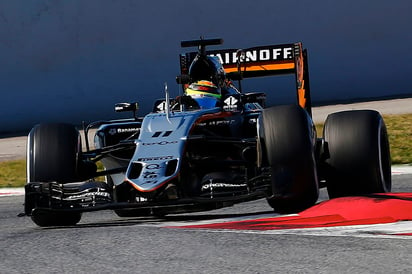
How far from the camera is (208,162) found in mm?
7184

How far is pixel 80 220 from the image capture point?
806 centimetres

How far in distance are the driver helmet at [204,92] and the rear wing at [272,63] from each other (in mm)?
1128

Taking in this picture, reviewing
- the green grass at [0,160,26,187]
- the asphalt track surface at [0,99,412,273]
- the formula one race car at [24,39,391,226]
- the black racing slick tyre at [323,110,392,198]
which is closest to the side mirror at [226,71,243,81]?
the formula one race car at [24,39,391,226]

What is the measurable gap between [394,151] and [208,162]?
18.6ft

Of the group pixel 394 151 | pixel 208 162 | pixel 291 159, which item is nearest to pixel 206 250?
pixel 291 159

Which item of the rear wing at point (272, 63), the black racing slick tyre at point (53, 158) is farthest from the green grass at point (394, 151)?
the black racing slick tyre at point (53, 158)

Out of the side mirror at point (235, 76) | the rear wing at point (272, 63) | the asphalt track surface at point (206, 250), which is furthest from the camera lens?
the rear wing at point (272, 63)

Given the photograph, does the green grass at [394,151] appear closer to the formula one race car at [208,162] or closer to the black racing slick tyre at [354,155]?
the formula one race car at [208,162]

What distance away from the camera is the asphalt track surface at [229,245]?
4.80m

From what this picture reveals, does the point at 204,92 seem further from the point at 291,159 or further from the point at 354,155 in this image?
the point at 291,159

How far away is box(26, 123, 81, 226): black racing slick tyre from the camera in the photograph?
7.25 meters

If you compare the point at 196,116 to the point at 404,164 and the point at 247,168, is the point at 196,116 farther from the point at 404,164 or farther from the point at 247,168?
the point at 404,164

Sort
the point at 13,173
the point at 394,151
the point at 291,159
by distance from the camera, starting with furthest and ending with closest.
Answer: the point at 13,173 → the point at 394,151 → the point at 291,159

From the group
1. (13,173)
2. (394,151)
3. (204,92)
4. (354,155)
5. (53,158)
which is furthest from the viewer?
(13,173)
